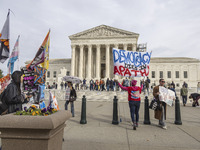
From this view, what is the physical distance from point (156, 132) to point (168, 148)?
1.44 metres

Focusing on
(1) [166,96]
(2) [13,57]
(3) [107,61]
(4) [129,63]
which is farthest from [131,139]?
(3) [107,61]

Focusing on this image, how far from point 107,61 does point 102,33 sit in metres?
9.03

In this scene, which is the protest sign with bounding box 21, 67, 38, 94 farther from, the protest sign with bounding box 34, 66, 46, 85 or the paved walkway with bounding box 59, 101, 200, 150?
the paved walkway with bounding box 59, 101, 200, 150

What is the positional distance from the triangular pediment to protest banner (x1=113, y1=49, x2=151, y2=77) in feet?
120

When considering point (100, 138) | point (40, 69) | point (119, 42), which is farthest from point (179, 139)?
point (119, 42)

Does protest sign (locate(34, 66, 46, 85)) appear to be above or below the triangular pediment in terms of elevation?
below

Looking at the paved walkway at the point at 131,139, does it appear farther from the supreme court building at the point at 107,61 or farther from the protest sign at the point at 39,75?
the supreme court building at the point at 107,61

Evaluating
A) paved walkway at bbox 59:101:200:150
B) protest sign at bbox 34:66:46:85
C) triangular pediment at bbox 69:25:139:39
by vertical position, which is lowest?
paved walkway at bbox 59:101:200:150

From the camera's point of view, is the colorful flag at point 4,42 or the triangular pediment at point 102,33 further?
the triangular pediment at point 102,33

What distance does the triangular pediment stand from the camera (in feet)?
137

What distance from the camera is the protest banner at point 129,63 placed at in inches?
264

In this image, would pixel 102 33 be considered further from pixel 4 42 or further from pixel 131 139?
pixel 131 139

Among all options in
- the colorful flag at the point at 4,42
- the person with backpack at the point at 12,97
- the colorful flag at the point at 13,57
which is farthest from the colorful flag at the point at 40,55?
the person with backpack at the point at 12,97

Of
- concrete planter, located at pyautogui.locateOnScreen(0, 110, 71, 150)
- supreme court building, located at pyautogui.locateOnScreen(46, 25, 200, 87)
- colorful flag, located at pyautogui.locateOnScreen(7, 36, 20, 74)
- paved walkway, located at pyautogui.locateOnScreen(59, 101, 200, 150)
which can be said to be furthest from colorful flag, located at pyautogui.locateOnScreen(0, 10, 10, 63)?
supreme court building, located at pyautogui.locateOnScreen(46, 25, 200, 87)
